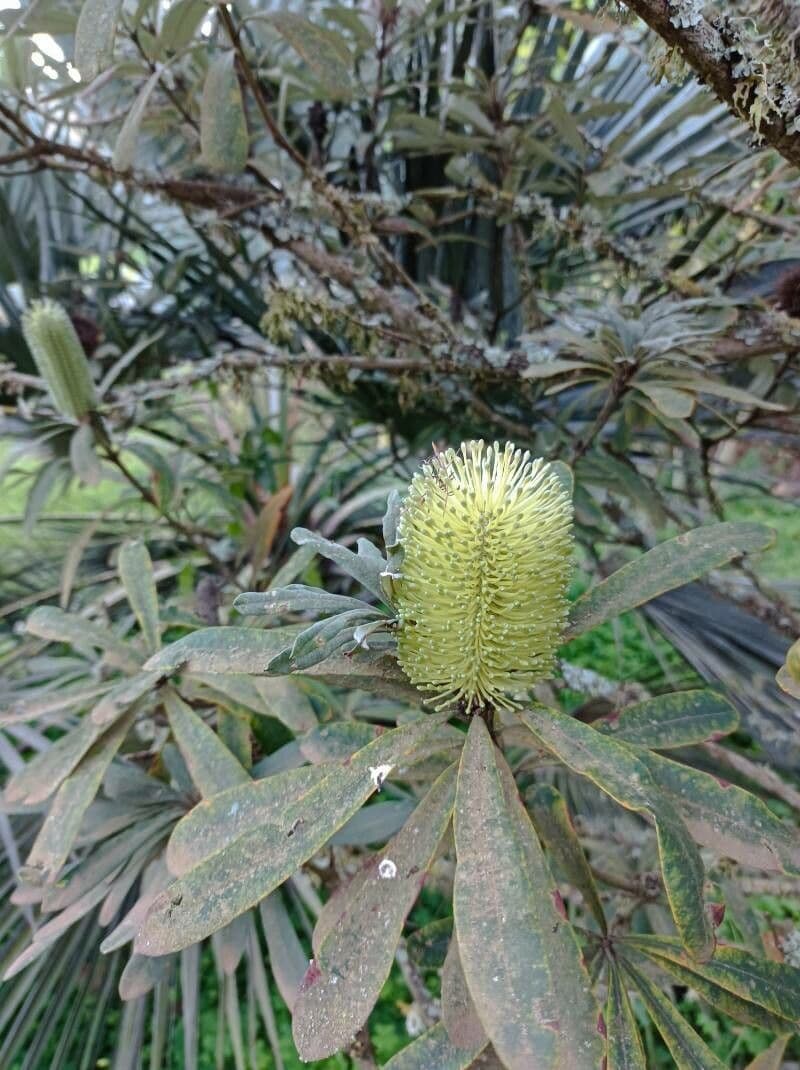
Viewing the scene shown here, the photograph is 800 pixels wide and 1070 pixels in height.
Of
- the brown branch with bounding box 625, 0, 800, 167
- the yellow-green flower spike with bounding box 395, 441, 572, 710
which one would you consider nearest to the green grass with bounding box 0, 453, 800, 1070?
Answer: the yellow-green flower spike with bounding box 395, 441, 572, 710

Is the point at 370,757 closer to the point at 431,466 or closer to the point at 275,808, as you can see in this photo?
the point at 275,808

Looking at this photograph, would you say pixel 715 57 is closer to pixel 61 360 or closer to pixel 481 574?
pixel 481 574

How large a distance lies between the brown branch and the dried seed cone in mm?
707

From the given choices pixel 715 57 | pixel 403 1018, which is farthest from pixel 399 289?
pixel 403 1018

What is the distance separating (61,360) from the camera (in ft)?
2.77

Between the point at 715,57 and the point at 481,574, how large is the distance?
267 mm

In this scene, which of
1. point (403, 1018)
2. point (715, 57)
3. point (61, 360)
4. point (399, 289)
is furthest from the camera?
point (403, 1018)

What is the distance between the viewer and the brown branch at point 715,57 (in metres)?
0.33

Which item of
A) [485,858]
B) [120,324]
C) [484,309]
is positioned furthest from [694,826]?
[120,324]

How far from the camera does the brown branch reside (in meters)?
0.33

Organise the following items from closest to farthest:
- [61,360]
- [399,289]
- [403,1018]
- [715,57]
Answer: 1. [715,57]
2. [61,360]
3. [399,289]
4. [403,1018]

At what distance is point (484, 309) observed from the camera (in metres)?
1.35

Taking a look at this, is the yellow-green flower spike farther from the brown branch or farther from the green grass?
the green grass

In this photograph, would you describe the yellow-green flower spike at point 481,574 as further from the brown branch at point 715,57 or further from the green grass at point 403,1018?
the green grass at point 403,1018
